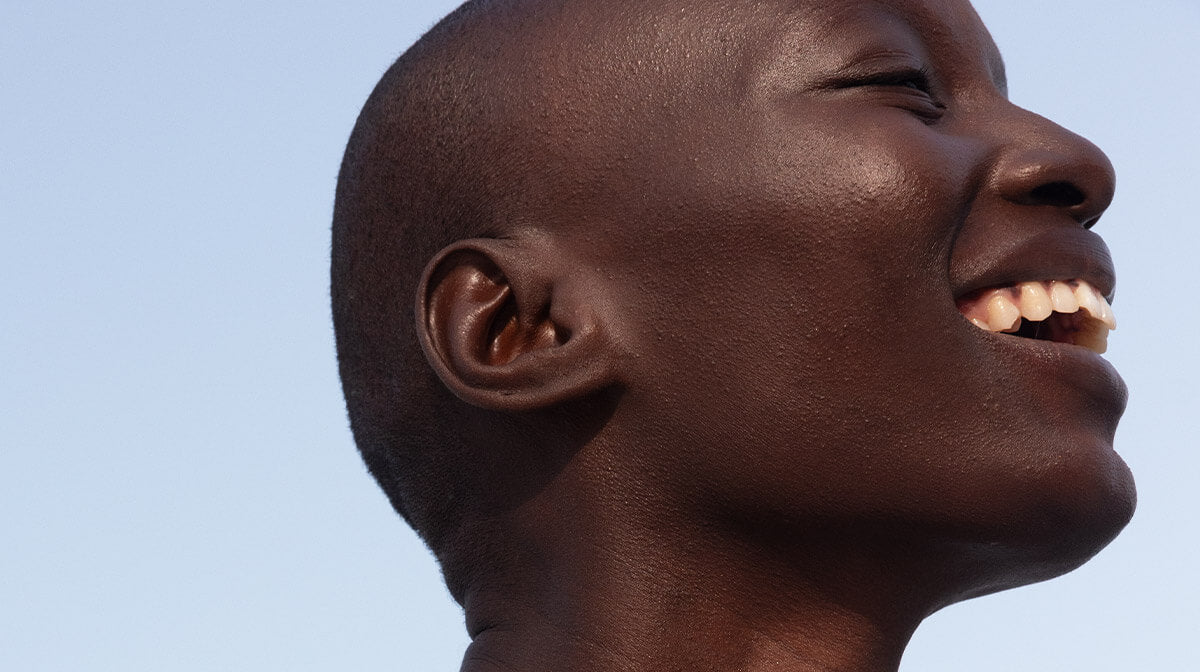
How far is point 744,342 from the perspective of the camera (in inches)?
154

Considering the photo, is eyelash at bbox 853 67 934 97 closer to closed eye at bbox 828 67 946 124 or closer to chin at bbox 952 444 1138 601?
closed eye at bbox 828 67 946 124

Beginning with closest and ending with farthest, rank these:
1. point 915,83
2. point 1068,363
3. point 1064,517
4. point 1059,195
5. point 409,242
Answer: point 1064,517
point 1068,363
point 1059,195
point 915,83
point 409,242

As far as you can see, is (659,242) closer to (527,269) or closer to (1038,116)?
(527,269)

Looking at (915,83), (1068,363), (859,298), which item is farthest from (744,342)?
(915,83)

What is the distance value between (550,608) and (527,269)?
2.53 feet

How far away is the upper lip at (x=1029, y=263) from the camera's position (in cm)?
398

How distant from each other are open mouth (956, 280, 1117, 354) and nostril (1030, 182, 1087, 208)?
0.61 feet

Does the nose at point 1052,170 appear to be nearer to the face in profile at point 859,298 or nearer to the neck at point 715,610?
the face in profile at point 859,298

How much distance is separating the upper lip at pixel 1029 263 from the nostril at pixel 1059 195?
0.23 feet

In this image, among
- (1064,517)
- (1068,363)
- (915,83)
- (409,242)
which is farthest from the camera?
(409,242)

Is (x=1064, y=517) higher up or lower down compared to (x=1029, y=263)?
lower down

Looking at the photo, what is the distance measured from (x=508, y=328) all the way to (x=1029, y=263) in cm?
118

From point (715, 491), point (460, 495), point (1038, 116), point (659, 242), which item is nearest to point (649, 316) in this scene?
point (659, 242)

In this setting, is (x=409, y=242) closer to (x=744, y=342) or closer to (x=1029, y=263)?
(x=744, y=342)
